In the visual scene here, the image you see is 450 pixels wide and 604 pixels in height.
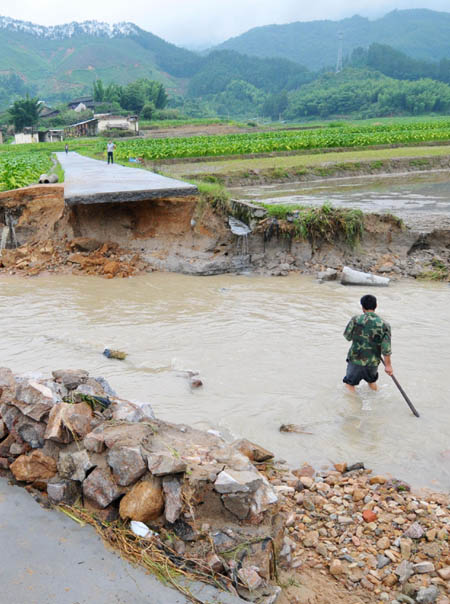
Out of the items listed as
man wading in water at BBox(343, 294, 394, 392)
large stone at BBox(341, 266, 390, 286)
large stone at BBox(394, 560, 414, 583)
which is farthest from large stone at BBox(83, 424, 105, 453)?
large stone at BBox(341, 266, 390, 286)

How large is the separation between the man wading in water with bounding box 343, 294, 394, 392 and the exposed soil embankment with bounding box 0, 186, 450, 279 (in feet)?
17.4

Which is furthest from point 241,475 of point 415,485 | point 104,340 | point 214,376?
point 104,340

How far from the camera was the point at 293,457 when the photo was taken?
198 inches

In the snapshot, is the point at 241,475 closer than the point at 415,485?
Yes

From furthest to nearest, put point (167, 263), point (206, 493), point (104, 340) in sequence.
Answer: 1. point (167, 263)
2. point (104, 340)
3. point (206, 493)

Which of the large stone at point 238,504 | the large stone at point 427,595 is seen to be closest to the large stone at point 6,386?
the large stone at point 238,504

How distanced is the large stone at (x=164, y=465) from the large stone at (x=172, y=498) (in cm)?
7

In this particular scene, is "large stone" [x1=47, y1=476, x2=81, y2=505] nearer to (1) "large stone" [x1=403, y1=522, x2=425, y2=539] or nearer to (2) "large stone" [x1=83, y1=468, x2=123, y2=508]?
(2) "large stone" [x1=83, y1=468, x2=123, y2=508]

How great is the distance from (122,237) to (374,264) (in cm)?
563

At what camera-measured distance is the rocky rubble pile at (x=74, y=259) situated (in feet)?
38.0

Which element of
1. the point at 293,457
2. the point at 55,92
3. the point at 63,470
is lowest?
the point at 293,457

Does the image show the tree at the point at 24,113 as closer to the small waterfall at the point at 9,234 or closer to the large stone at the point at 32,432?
the small waterfall at the point at 9,234

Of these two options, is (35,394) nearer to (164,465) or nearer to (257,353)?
(164,465)

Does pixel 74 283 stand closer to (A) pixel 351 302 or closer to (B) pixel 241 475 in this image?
(A) pixel 351 302
